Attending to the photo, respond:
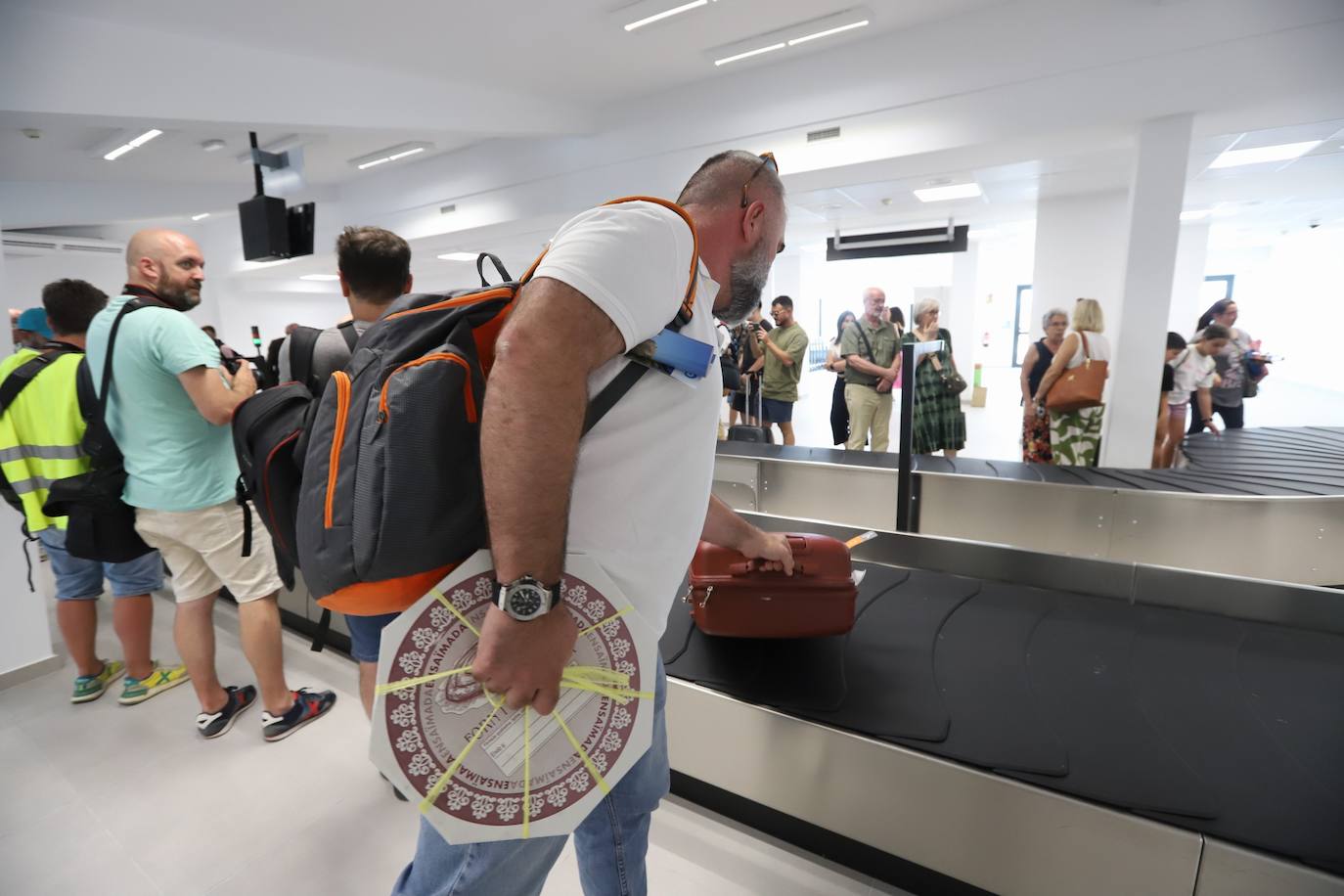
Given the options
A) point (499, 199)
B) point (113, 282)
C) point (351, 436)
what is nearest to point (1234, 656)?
point (351, 436)

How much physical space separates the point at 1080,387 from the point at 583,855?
5.09 metres

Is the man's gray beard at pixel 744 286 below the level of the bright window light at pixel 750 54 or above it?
below

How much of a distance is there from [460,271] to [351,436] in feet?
58.0

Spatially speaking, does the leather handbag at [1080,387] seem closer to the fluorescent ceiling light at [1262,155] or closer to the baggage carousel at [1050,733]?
the baggage carousel at [1050,733]

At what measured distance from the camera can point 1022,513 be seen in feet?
12.2

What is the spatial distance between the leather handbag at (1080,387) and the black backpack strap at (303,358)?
200 inches

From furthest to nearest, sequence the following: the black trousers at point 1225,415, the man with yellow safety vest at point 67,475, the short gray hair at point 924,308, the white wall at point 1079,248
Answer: the white wall at point 1079,248, the black trousers at point 1225,415, the short gray hair at point 924,308, the man with yellow safety vest at point 67,475

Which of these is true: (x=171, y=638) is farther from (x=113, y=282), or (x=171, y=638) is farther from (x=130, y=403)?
(x=113, y=282)

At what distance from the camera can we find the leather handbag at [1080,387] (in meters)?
4.76

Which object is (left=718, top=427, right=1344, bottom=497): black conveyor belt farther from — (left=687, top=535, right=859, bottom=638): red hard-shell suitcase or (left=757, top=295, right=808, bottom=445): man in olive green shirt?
(left=687, top=535, right=859, bottom=638): red hard-shell suitcase

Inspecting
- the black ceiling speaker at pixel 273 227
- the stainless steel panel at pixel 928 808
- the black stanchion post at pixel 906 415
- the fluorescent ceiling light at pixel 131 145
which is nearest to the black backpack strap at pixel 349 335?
the stainless steel panel at pixel 928 808

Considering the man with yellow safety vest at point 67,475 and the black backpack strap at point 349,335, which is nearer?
the black backpack strap at point 349,335

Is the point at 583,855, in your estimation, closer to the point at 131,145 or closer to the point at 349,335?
the point at 349,335

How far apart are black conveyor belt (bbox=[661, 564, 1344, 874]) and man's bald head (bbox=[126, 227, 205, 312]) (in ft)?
6.94
